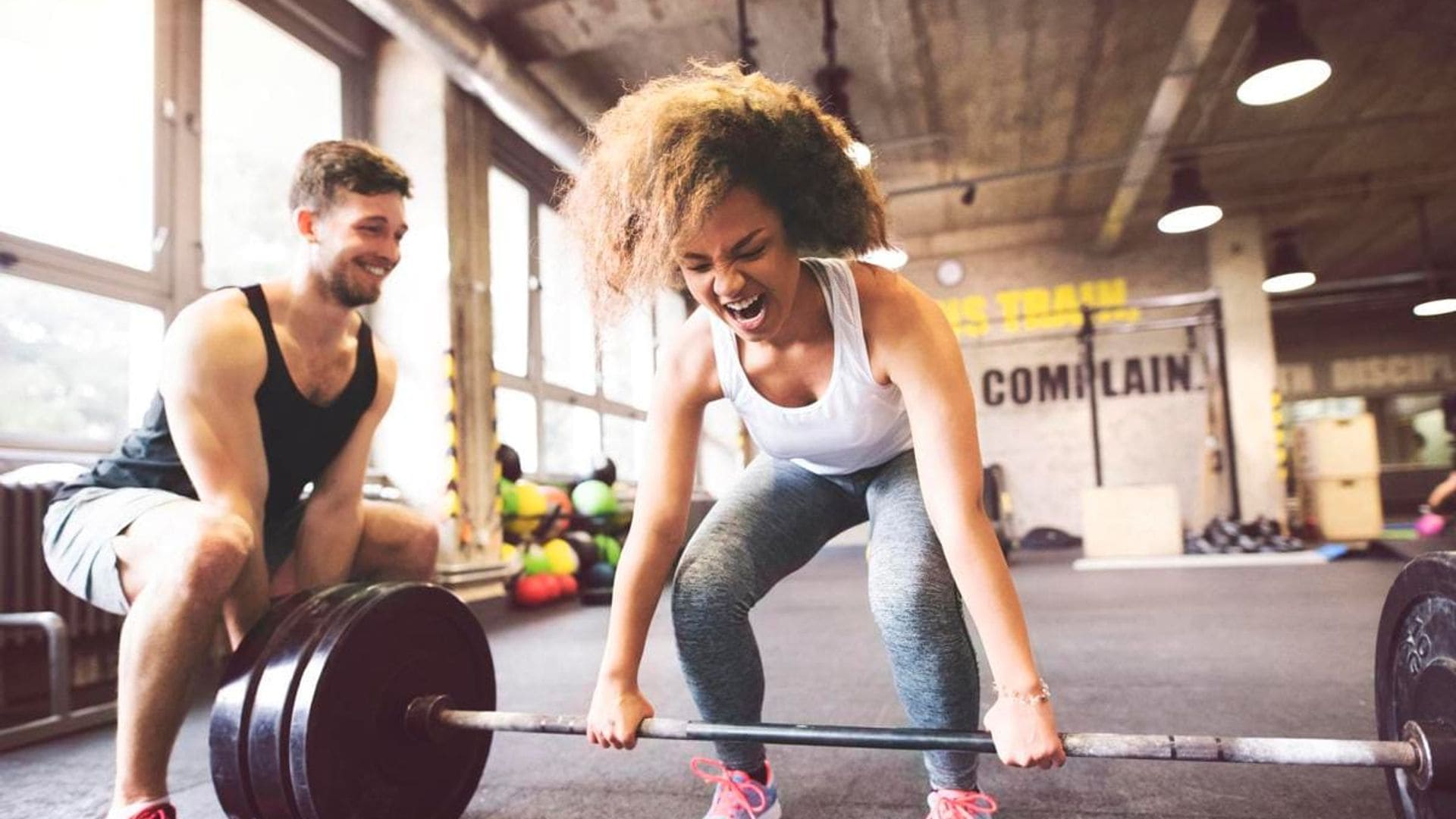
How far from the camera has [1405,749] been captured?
3.23 ft

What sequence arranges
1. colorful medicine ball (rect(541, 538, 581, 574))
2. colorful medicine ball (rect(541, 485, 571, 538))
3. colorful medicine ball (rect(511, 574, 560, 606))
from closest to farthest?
colorful medicine ball (rect(511, 574, 560, 606)) < colorful medicine ball (rect(541, 538, 581, 574)) < colorful medicine ball (rect(541, 485, 571, 538))

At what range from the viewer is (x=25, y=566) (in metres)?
2.32

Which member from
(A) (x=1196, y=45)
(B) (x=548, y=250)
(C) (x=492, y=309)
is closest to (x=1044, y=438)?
(A) (x=1196, y=45)

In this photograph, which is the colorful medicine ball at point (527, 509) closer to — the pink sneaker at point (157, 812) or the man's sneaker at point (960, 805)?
the pink sneaker at point (157, 812)

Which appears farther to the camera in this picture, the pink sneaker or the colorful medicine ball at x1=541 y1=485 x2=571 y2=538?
the colorful medicine ball at x1=541 y1=485 x2=571 y2=538

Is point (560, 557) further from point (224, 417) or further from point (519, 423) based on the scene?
point (224, 417)

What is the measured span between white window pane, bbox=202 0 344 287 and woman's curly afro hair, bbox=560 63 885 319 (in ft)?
9.60

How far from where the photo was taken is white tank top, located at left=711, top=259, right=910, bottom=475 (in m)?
1.22

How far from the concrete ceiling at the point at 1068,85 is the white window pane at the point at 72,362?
7.31 ft

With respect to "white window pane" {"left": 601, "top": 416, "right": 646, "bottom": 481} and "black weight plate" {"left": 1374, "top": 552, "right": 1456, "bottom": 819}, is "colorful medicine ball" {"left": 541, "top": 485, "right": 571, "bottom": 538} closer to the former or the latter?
"white window pane" {"left": 601, "top": 416, "right": 646, "bottom": 481}

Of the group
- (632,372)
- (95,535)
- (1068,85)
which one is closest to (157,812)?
(95,535)

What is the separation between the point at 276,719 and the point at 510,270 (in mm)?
4607

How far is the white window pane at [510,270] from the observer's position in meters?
5.37

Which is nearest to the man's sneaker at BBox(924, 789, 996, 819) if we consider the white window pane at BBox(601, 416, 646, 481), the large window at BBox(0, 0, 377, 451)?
the large window at BBox(0, 0, 377, 451)
